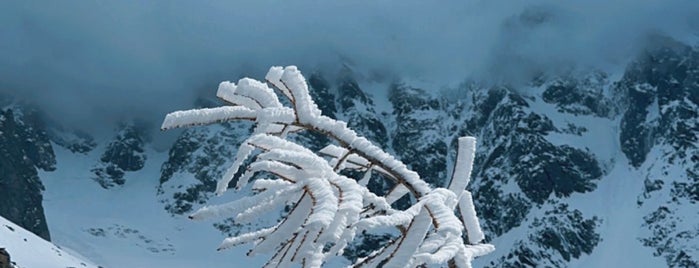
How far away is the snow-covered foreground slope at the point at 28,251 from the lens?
56.3 metres

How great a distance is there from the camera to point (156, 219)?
199m

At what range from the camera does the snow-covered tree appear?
2.43 meters

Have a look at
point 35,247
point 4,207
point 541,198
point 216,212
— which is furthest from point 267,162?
point 541,198

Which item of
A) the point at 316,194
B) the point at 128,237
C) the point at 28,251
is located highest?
the point at 128,237

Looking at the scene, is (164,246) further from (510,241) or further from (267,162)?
(267,162)

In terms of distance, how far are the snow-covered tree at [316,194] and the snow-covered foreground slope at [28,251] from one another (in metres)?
53.9

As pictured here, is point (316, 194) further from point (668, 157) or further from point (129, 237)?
point (668, 157)

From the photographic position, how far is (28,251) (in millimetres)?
60312

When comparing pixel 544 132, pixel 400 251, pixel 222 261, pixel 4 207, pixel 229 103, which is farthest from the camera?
pixel 544 132

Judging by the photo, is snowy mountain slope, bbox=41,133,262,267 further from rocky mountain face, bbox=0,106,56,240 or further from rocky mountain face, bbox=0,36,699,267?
rocky mountain face, bbox=0,36,699,267

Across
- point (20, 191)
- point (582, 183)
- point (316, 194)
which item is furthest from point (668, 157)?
point (316, 194)

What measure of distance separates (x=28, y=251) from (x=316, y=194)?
61963 mm

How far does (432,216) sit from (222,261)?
17260 cm

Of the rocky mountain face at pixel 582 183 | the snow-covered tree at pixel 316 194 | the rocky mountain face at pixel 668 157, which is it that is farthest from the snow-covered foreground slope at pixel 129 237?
the snow-covered tree at pixel 316 194
